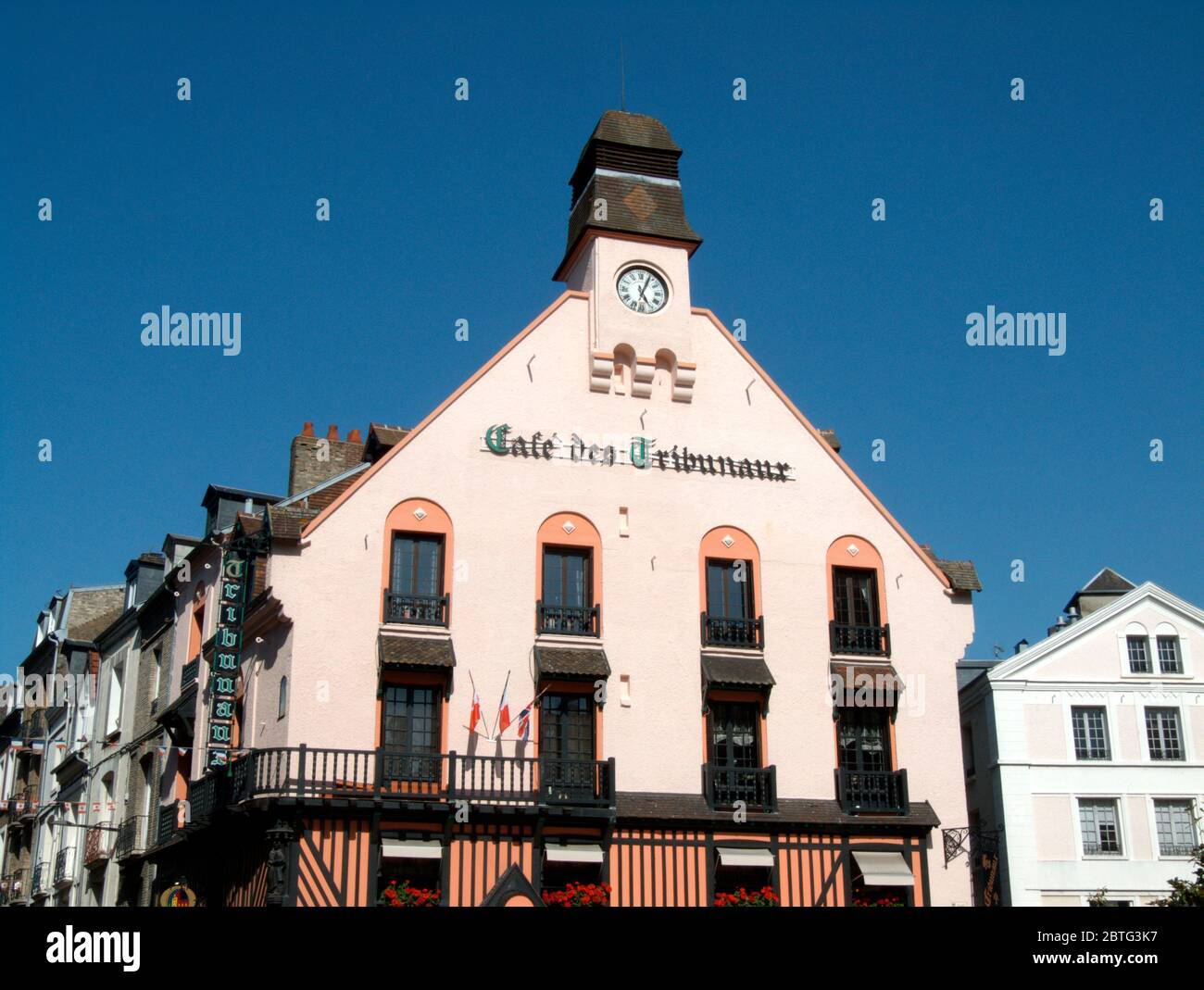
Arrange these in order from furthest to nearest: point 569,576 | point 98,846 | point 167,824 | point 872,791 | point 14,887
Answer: point 14,887
point 98,846
point 167,824
point 569,576
point 872,791

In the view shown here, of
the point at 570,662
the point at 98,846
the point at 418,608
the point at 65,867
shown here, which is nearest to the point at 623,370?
the point at 570,662

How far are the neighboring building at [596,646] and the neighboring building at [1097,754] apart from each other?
401 inches

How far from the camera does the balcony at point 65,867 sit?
136 ft

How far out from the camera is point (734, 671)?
29438mm

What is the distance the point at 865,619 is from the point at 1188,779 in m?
15.1

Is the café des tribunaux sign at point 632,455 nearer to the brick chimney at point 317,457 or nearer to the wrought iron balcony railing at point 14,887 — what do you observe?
the brick chimney at point 317,457

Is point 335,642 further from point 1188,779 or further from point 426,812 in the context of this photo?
point 1188,779

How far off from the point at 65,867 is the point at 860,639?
25990 millimetres

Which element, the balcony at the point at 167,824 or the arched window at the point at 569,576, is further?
the balcony at the point at 167,824

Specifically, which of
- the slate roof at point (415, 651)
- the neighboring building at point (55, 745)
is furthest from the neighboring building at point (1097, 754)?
the neighboring building at point (55, 745)

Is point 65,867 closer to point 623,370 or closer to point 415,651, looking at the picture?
point 415,651

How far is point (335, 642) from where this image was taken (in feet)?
90.3
